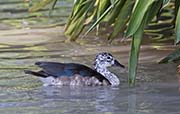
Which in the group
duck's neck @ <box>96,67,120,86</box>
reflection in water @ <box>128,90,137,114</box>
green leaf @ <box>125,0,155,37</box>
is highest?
green leaf @ <box>125,0,155,37</box>

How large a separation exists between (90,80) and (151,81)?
0.83 metres

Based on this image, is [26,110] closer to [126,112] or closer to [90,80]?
[126,112]

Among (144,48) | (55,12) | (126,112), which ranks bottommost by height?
(126,112)

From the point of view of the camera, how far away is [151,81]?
929cm

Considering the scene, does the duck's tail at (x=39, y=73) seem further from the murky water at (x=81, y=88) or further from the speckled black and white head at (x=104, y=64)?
the speckled black and white head at (x=104, y=64)

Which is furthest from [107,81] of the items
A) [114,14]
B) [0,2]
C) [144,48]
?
[0,2]

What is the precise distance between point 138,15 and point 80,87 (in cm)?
183

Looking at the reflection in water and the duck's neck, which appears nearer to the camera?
the reflection in water

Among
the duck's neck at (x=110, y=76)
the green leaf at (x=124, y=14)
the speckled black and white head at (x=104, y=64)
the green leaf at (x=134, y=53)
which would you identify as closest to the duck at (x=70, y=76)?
the duck's neck at (x=110, y=76)

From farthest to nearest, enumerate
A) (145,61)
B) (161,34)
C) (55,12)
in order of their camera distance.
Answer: (55,12) → (161,34) → (145,61)

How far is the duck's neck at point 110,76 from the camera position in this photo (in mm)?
9195

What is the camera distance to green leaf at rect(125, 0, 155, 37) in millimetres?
7613

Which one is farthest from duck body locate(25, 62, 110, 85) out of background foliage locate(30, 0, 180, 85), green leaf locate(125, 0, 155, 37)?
green leaf locate(125, 0, 155, 37)

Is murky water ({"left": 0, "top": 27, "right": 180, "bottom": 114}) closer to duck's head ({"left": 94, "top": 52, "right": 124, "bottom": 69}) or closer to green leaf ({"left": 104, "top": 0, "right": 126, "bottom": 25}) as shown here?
duck's head ({"left": 94, "top": 52, "right": 124, "bottom": 69})
